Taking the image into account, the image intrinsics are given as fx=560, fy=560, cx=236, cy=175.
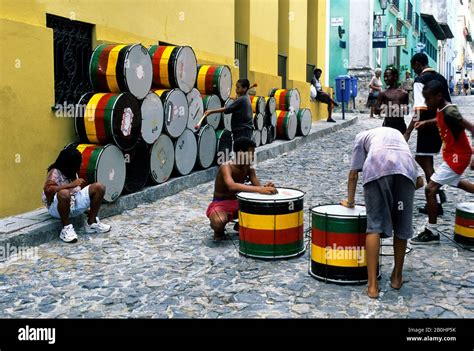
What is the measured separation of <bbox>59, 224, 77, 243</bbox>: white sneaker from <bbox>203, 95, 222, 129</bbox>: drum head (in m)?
4.14

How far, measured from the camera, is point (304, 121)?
1420 cm

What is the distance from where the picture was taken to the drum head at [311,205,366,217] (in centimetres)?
445

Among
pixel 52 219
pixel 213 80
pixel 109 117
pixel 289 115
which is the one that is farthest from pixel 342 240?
pixel 289 115

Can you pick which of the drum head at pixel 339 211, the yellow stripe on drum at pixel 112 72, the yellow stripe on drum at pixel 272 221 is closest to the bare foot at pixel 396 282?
the drum head at pixel 339 211

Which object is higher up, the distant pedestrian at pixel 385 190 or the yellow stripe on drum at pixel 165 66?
the yellow stripe on drum at pixel 165 66

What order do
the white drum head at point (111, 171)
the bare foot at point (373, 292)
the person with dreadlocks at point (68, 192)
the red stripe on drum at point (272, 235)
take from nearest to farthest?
the bare foot at point (373, 292) → the red stripe on drum at point (272, 235) → the person with dreadlocks at point (68, 192) → the white drum head at point (111, 171)

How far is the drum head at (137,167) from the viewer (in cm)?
748

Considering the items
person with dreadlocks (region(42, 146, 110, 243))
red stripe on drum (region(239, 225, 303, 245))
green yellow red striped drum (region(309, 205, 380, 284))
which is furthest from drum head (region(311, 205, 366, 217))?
person with dreadlocks (region(42, 146, 110, 243))

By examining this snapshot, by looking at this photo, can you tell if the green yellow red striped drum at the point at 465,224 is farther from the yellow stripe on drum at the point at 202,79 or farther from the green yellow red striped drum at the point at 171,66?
the yellow stripe on drum at the point at 202,79

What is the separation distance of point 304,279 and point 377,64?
23.3 meters

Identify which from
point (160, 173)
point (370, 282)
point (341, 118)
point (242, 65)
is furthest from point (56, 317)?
point (341, 118)

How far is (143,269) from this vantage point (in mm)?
5086

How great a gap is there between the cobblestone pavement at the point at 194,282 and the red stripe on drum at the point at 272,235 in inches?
8.0

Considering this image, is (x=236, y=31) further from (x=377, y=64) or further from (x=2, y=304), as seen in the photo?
(x=377, y=64)
